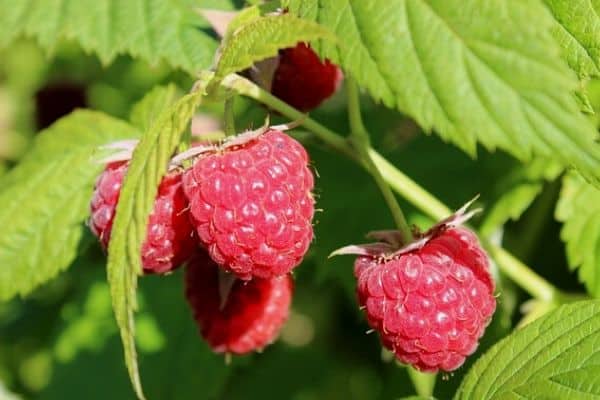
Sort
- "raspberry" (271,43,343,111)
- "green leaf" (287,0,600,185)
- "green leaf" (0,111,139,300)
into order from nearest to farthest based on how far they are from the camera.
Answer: "green leaf" (287,0,600,185)
"raspberry" (271,43,343,111)
"green leaf" (0,111,139,300)

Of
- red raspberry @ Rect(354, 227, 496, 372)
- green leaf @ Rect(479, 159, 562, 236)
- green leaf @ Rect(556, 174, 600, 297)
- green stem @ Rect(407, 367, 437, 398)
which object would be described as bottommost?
green stem @ Rect(407, 367, 437, 398)

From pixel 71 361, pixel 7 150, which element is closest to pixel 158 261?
pixel 71 361

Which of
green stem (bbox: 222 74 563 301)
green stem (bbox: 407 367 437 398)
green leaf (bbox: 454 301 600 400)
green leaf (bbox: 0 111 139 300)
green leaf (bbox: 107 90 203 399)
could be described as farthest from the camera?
green leaf (bbox: 0 111 139 300)

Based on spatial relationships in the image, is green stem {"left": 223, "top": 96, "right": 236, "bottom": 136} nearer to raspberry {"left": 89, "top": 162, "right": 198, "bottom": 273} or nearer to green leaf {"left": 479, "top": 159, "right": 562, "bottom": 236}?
raspberry {"left": 89, "top": 162, "right": 198, "bottom": 273}

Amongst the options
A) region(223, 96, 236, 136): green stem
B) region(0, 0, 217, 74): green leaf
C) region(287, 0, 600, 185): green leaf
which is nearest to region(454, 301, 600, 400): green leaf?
region(287, 0, 600, 185): green leaf

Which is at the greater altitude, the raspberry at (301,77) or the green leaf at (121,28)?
the raspberry at (301,77)

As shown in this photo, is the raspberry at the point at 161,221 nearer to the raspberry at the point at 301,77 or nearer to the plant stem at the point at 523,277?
the raspberry at the point at 301,77

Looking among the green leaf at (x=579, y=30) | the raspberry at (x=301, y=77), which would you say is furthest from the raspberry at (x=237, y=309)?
the green leaf at (x=579, y=30)
